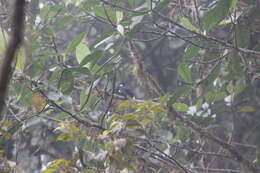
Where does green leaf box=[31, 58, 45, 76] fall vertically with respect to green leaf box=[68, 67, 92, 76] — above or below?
above

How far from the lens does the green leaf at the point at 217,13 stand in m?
1.17

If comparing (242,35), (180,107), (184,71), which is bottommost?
(180,107)

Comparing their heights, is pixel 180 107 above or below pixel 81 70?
below

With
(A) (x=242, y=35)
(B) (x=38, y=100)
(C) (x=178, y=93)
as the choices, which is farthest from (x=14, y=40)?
(A) (x=242, y=35)

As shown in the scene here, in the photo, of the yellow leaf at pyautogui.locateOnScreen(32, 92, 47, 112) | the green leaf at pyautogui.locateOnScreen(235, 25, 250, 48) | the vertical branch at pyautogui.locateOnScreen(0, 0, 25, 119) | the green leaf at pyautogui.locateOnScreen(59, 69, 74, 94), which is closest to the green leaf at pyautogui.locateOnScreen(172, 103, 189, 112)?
the green leaf at pyautogui.locateOnScreen(235, 25, 250, 48)

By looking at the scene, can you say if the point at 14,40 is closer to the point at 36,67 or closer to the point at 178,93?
the point at 36,67

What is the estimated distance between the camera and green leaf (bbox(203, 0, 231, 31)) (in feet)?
3.84

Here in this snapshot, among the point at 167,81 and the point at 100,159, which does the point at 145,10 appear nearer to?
the point at 100,159

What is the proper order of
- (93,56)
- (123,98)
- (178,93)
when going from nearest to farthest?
(93,56)
(178,93)
(123,98)

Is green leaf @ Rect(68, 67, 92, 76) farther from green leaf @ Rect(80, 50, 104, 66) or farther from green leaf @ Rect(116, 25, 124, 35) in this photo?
green leaf @ Rect(116, 25, 124, 35)

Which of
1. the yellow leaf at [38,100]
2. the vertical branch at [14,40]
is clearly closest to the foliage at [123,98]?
the yellow leaf at [38,100]

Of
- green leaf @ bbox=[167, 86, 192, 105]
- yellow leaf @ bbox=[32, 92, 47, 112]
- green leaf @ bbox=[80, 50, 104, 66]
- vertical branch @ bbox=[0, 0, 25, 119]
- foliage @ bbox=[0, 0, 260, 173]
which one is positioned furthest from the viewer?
green leaf @ bbox=[167, 86, 192, 105]

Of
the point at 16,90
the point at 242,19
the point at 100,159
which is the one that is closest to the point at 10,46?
the point at 100,159

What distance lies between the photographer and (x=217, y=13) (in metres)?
1.20
